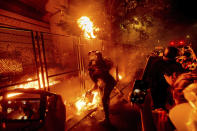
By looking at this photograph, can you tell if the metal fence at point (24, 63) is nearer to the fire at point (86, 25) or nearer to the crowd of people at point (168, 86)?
the crowd of people at point (168, 86)

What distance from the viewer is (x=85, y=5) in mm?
10586

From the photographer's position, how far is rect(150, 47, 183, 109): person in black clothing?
2189 millimetres

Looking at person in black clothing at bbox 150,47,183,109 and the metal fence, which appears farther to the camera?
the metal fence

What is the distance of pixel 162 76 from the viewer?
2182mm

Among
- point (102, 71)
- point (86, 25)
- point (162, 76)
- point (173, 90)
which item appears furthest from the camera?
point (86, 25)

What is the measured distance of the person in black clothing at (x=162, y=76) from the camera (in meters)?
2.19

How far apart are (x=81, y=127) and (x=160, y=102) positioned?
110 inches

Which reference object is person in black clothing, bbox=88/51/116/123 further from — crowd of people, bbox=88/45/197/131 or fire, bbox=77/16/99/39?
fire, bbox=77/16/99/39

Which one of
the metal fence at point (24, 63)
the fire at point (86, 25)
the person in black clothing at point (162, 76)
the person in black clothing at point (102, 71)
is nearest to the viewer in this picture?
the person in black clothing at point (162, 76)

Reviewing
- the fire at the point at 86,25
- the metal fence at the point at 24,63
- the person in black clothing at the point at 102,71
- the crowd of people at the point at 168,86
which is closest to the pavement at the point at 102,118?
the person in black clothing at the point at 102,71

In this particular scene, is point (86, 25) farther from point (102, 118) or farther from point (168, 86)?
point (168, 86)

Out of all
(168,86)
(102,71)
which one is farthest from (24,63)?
(168,86)

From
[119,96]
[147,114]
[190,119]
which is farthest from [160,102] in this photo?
[119,96]

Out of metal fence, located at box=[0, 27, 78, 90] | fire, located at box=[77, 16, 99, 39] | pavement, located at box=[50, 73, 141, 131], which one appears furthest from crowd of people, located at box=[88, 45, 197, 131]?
fire, located at box=[77, 16, 99, 39]
